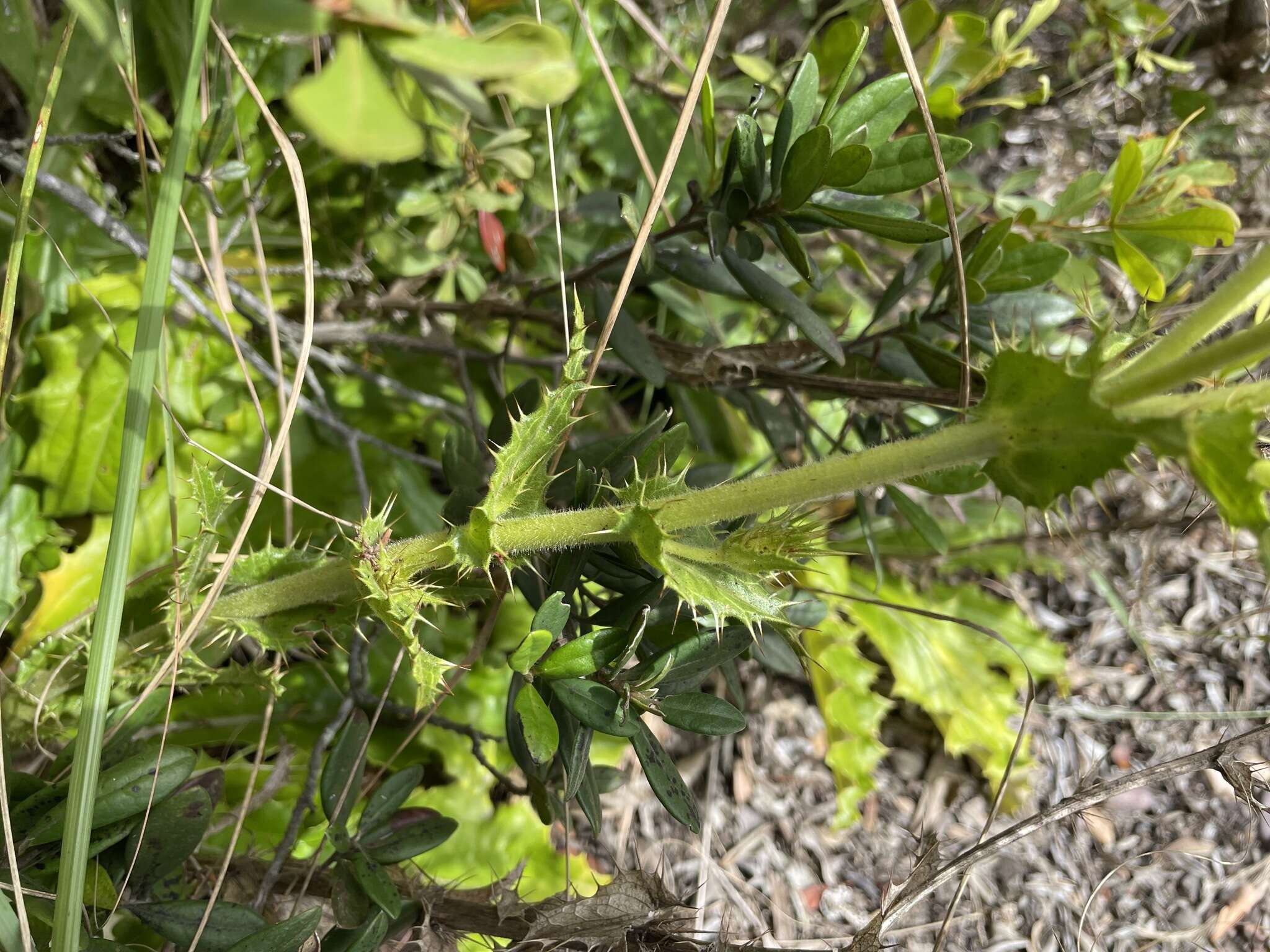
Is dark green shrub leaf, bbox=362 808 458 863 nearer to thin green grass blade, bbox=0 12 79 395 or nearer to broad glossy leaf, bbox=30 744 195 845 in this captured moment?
broad glossy leaf, bbox=30 744 195 845

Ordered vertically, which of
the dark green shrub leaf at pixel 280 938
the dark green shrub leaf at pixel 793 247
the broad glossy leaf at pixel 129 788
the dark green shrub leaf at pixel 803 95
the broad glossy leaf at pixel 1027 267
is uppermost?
the dark green shrub leaf at pixel 803 95

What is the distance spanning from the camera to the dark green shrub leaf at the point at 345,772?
34.5 inches

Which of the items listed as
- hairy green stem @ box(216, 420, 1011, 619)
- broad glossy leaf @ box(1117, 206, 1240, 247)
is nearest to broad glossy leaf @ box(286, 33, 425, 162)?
hairy green stem @ box(216, 420, 1011, 619)

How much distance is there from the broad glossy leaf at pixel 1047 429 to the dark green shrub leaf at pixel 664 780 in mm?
382

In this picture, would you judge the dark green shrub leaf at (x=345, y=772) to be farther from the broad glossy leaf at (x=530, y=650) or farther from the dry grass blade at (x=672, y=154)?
the dry grass blade at (x=672, y=154)

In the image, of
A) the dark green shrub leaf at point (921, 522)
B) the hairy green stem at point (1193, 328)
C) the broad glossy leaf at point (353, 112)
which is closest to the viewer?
the broad glossy leaf at point (353, 112)

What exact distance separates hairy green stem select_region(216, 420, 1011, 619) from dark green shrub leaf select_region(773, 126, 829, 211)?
0.97 ft

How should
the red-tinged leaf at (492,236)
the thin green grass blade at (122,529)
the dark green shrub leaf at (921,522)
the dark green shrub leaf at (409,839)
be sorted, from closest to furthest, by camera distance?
the thin green grass blade at (122,529), the dark green shrub leaf at (409,839), the dark green shrub leaf at (921,522), the red-tinged leaf at (492,236)

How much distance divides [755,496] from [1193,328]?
29cm

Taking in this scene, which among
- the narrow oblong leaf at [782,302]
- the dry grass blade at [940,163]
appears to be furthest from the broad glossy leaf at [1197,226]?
the narrow oblong leaf at [782,302]

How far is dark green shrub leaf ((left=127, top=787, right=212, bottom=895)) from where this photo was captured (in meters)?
0.77

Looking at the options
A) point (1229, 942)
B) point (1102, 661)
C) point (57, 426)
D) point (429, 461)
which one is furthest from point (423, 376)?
point (1229, 942)

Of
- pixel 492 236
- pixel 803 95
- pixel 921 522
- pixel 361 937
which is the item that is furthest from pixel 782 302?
pixel 361 937

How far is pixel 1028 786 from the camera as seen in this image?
168 cm
